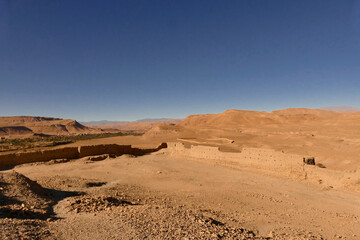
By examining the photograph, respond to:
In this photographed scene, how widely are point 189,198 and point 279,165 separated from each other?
7305 mm

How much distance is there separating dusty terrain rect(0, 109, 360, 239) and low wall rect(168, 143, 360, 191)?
51mm

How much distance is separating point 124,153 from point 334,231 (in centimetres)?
1867

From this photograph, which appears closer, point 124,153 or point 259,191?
point 259,191

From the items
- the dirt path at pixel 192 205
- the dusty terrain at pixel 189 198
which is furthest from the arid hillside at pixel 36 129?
the dirt path at pixel 192 205

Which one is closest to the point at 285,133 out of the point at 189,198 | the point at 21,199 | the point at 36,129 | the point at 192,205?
the point at 189,198

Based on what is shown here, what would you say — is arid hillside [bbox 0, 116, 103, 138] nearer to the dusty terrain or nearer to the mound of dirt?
the dusty terrain

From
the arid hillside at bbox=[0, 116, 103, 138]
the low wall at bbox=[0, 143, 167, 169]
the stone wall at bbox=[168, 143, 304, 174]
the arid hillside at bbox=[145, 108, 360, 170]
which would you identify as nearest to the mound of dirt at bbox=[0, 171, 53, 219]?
the low wall at bbox=[0, 143, 167, 169]

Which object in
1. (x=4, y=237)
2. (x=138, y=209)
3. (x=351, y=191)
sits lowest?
(x=351, y=191)

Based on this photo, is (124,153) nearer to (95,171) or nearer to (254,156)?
(95,171)

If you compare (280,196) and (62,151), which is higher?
(62,151)

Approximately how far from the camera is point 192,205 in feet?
28.1

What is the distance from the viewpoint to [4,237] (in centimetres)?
415

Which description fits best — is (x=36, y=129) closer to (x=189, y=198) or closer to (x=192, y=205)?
(x=189, y=198)

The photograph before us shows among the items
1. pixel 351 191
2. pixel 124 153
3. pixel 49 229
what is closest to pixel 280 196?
pixel 351 191
